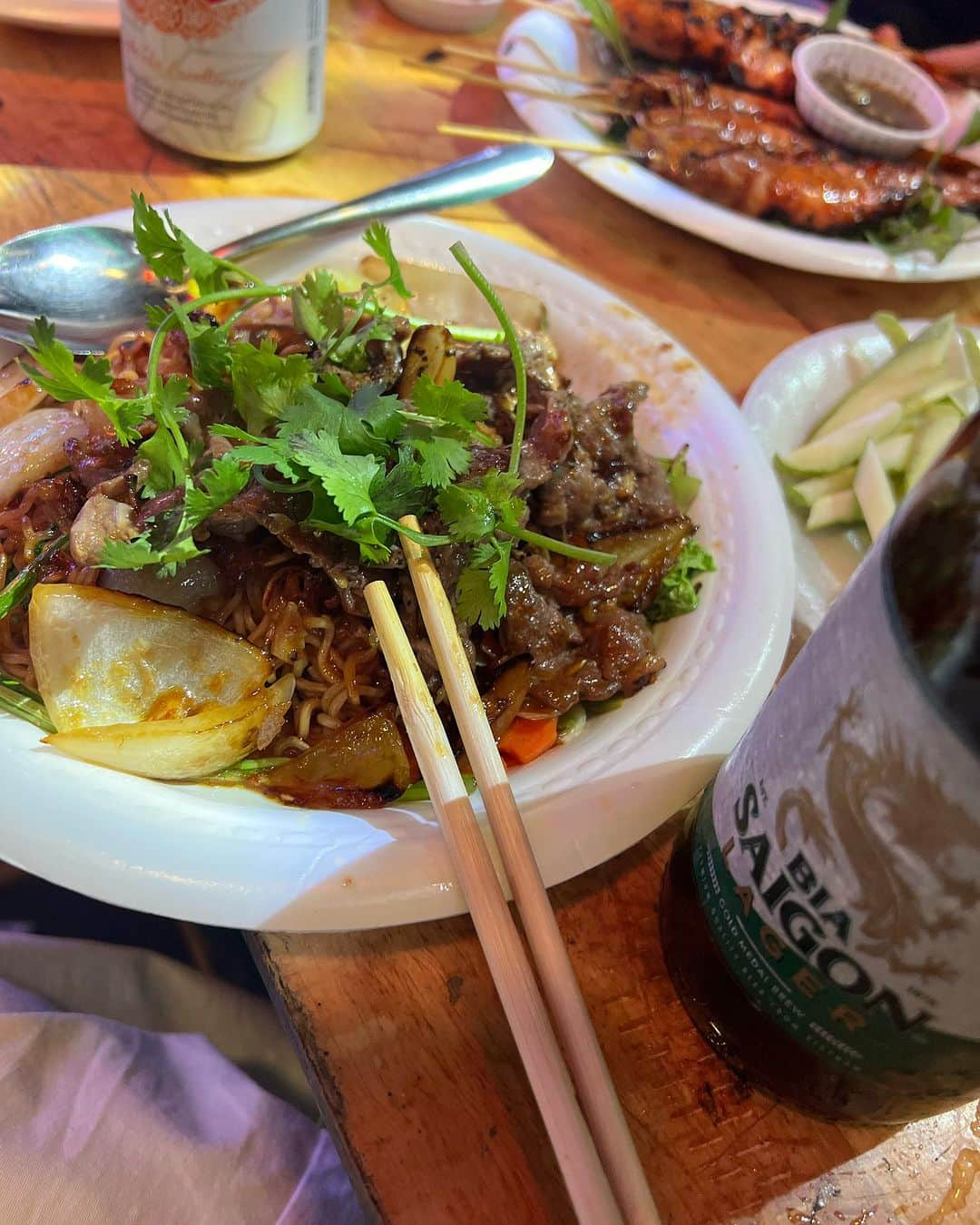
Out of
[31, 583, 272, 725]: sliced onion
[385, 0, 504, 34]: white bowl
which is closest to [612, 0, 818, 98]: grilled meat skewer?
[385, 0, 504, 34]: white bowl

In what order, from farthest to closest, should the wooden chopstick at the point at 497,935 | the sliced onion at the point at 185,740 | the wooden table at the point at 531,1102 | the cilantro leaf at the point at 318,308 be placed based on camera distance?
the cilantro leaf at the point at 318,308 → the sliced onion at the point at 185,740 → the wooden table at the point at 531,1102 → the wooden chopstick at the point at 497,935

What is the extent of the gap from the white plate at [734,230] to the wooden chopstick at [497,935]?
1.76 metres

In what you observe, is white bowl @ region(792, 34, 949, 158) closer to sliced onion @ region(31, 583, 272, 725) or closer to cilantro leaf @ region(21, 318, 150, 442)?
cilantro leaf @ region(21, 318, 150, 442)

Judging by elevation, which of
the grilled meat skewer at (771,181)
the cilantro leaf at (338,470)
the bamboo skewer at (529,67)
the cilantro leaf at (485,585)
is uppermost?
the bamboo skewer at (529,67)

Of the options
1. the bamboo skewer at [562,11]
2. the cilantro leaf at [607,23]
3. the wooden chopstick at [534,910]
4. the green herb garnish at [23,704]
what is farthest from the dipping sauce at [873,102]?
the green herb garnish at [23,704]

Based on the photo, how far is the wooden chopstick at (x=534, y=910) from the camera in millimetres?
954

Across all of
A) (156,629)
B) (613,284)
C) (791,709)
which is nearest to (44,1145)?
(156,629)

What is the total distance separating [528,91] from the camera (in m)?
2.81

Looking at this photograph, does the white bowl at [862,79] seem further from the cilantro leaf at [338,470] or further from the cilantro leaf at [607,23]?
the cilantro leaf at [338,470]

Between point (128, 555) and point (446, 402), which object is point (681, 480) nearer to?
point (446, 402)

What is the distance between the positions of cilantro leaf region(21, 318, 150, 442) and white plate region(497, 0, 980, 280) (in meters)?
1.73

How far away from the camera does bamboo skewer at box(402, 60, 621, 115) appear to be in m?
2.77

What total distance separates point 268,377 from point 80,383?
0.27 m

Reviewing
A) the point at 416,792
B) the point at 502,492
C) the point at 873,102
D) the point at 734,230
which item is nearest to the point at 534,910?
the point at 416,792
